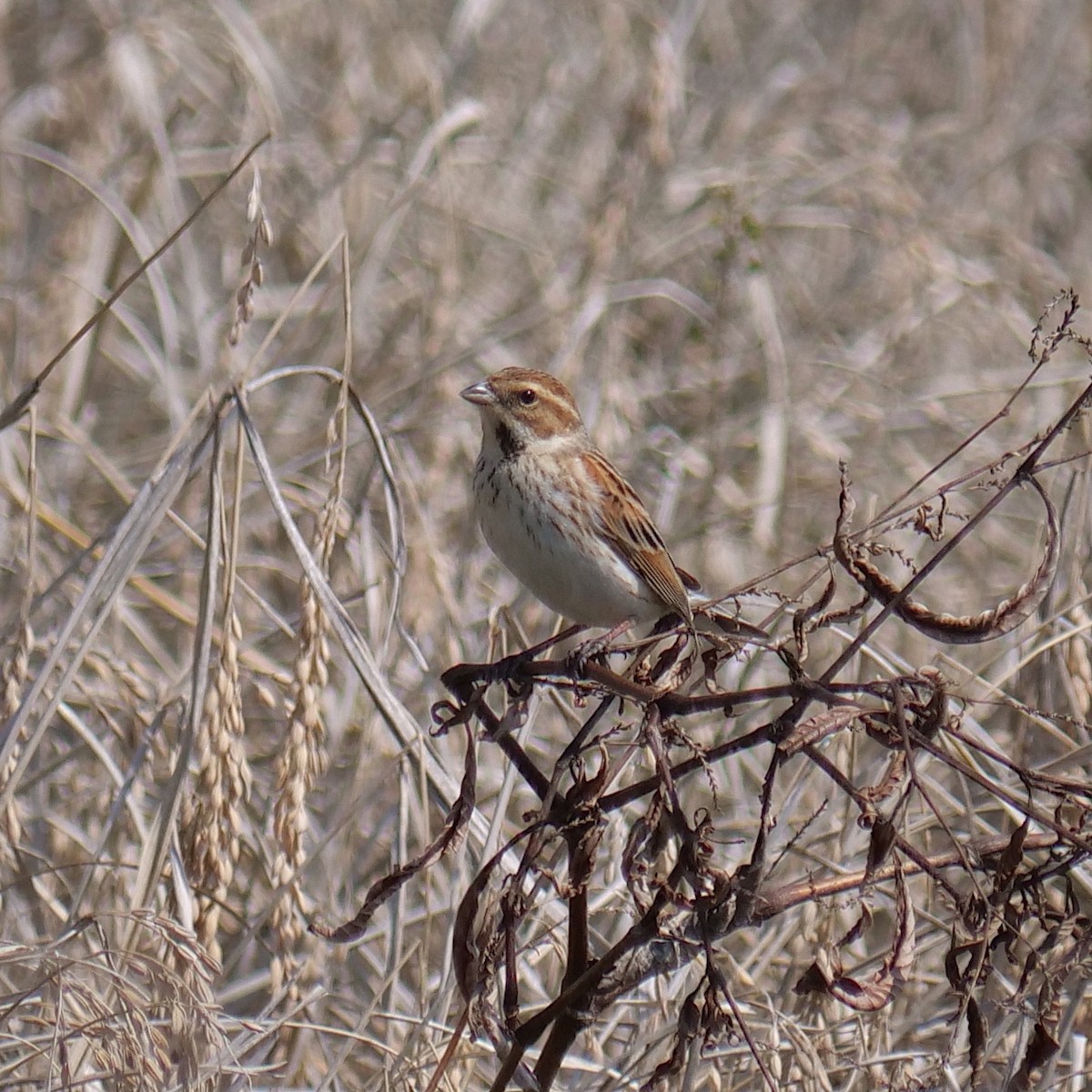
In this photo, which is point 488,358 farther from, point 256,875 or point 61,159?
point 256,875

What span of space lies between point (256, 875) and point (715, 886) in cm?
193

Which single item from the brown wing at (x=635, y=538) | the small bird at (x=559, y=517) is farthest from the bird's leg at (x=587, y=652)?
the brown wing at (x=635, y=538)

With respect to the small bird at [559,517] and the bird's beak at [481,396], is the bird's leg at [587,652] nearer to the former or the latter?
the small bird at [559,517]

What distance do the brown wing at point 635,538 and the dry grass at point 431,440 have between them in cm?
26

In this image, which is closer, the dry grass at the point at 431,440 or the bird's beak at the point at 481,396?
the dry grass at the point at 431,440

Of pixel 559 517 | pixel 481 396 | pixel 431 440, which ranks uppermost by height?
pixel 431 440

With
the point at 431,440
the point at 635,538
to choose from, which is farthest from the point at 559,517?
the point at 431,440

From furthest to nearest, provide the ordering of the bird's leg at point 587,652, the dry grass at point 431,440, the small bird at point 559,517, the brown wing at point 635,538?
the brown wing at point 635,538, the small bird at point 559,517, the dry grass at point 431,440, the bird's leg at point 587,652

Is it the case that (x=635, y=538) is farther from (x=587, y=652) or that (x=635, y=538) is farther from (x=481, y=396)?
(x=587, y=652)

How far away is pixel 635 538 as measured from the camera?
129 inches

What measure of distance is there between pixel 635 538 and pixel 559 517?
0.64 feet

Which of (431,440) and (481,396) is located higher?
(431,440)

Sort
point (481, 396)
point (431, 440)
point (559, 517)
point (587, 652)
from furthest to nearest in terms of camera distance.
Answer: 1. point (431, 440)
2. point (481, 396)
3. point (559, 517)
4. point (587, 652)

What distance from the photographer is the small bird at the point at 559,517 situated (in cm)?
313
